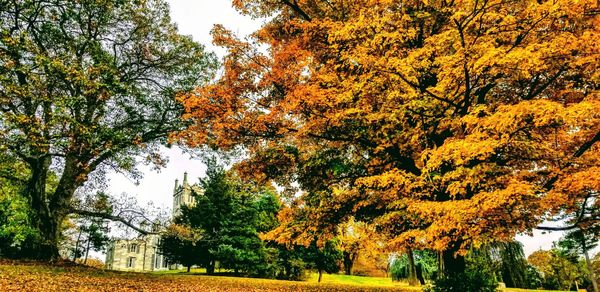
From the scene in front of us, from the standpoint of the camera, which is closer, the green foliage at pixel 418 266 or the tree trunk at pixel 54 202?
the tree trunk at pixel 54 202

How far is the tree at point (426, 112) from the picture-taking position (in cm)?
732

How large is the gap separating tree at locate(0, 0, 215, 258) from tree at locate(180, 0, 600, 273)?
4495 millimetres

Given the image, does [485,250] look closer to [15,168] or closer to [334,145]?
[334,145]

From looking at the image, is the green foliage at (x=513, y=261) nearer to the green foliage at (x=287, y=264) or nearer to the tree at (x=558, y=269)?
the green foliage at (x=287, y=264)

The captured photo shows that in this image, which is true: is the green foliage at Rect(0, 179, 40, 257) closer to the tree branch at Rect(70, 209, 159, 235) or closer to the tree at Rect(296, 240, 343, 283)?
the tree branch at Rect(70, 209, 159, 235)

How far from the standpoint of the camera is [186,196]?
7450 cm

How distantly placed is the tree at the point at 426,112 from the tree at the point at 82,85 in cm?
449

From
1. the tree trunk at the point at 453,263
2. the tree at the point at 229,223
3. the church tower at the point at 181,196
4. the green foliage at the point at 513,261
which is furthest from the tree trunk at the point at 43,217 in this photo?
the church tower at the point at 181,196

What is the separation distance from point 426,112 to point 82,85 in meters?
13.0

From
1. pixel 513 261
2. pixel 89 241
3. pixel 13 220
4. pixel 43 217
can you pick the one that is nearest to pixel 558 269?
pixel 513 261

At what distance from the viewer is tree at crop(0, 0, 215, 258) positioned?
13.2m

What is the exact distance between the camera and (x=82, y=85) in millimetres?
13789

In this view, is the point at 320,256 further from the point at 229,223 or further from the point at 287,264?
the point at 229,223

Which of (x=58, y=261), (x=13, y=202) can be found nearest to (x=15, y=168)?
(x=58, y=261)
